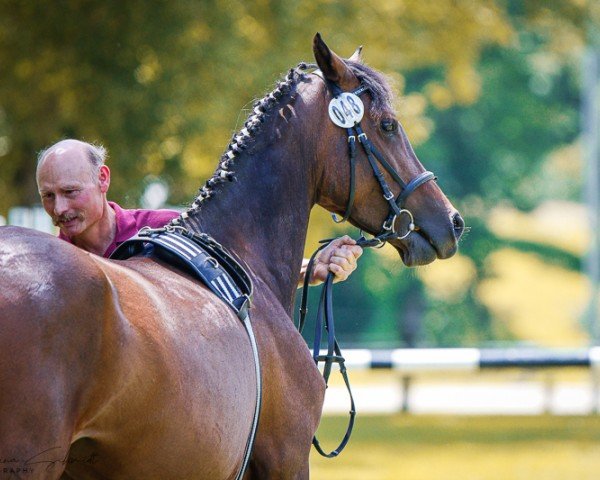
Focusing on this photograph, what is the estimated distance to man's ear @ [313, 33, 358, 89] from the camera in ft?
13.9

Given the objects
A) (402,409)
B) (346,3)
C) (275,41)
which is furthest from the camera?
(402,409)

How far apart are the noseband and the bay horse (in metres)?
0.03

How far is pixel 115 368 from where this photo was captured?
2789 mm

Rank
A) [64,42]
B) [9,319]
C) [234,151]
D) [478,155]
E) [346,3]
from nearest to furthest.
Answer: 1. [9,319]
2. [234,151]
3. [64,42]
4. [346,3]
5. [478,155]

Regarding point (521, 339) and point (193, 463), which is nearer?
point (193, 463)

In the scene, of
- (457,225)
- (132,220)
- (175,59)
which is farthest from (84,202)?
(175,59)

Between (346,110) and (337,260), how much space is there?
0.65m

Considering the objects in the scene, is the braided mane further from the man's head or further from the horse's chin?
the horse's chin

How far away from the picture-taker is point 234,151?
13.5ft

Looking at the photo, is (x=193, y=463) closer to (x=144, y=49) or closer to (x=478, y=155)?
(x=144, y=49)

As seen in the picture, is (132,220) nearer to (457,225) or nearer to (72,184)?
(72,184)

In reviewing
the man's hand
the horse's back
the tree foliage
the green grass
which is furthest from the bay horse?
the green grass

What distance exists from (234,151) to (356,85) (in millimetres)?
600

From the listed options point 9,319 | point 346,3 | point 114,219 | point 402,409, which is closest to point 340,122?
point 114,219
